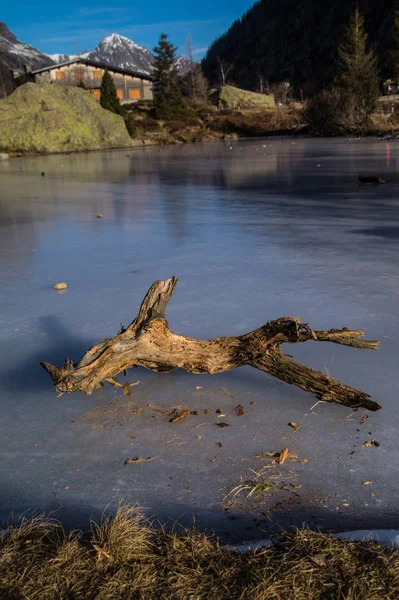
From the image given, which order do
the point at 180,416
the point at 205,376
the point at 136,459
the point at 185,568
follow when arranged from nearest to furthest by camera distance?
1. the point at 185,568
2. the point at 136,459
3. the point at 180,416
4. the point at 205,376

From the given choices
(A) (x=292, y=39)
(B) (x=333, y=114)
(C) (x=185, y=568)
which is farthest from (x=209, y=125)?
(A) (x=292, y=39)

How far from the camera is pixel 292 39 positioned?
10488 cm

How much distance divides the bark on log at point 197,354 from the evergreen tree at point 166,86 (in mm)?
33885

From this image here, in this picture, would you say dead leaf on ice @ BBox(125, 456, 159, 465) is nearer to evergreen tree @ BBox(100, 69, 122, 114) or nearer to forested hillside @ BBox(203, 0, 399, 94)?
evergreen tree @ BBox(100, 69, 122, 114)

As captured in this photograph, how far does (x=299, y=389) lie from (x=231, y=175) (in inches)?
353

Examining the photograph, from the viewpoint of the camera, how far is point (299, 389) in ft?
6.91

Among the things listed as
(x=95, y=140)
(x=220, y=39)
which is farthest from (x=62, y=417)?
(x=220, y=39)

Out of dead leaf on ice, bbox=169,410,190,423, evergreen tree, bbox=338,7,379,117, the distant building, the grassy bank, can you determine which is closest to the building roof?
the distant building

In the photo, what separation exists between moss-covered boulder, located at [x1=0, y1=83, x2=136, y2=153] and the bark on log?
20563 millimetres

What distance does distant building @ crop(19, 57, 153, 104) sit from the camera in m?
43.6

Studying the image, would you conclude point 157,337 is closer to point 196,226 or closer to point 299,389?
point 299,389

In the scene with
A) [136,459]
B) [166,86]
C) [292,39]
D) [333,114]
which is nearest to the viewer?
[136,459]

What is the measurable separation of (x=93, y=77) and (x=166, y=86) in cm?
628

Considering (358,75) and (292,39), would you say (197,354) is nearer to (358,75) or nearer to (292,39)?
(358,75)
